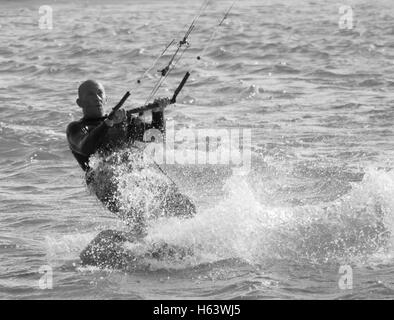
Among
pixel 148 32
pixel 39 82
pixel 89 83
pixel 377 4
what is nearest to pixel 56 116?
pixel 39 82

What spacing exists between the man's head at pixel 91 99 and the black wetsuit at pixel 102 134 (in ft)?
0.26

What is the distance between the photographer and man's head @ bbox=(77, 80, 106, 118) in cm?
827

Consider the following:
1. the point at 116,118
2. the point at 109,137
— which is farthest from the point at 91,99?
the point at 116,118

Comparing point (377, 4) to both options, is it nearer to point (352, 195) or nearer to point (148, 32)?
point (148, 32)

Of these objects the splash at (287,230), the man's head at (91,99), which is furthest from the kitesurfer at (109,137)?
the splash at (287,230)

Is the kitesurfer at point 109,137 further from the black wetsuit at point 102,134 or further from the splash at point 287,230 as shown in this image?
the splash at point 287,230

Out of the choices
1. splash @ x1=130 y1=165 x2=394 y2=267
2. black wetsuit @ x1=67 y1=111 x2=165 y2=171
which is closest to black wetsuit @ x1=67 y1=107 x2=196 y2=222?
black wetsuit @ x1=67 y1=111 x2=165 y2=171

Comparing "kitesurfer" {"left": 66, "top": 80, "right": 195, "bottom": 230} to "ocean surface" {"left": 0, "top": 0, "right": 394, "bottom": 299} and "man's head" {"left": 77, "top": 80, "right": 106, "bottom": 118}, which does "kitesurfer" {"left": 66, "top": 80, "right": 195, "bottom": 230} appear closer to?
"man's head" {"left": 77, "top": 80, "right": 106, "bottom": 118}

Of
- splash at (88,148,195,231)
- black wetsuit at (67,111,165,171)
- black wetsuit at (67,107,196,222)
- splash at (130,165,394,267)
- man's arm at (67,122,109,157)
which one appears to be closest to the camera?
man's arm at (67,122,109,157)

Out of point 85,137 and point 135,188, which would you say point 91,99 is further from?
point 135,188

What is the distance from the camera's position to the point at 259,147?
1285 centimetres

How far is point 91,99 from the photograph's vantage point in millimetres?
8273

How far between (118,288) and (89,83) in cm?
188

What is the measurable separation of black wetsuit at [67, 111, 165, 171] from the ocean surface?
86 centimetres
